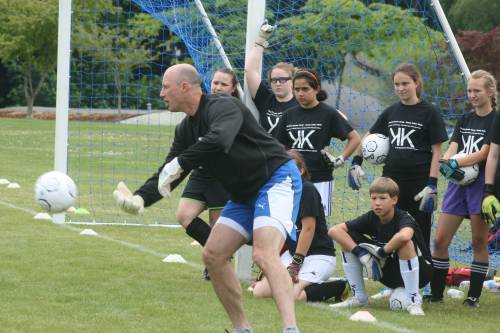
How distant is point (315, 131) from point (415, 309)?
5.43ft

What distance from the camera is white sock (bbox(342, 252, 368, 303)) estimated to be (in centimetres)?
742

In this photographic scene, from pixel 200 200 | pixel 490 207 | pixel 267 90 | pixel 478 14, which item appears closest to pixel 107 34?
pixel 267 90

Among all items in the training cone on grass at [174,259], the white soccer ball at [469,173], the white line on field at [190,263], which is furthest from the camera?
the training cone on grass at [174,259]

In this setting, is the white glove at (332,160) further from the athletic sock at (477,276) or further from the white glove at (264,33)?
the athletic sock at (477,276)

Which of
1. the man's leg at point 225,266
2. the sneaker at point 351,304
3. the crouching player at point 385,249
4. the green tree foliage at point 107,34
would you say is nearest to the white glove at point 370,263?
the crouching player at point 385,249

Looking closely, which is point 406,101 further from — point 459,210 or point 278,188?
point 278,188

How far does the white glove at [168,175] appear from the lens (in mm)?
5555

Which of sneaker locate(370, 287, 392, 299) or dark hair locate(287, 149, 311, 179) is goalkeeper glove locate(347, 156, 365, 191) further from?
sneaker locate(370, 287, 392, 299)

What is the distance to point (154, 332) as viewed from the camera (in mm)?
6164

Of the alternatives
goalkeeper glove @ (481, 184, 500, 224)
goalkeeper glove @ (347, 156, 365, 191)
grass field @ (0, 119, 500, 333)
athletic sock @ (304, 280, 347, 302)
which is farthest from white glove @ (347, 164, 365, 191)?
goalkeeper glove @ (481, 184, 500, 224)

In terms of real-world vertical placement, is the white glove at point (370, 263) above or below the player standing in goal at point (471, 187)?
below

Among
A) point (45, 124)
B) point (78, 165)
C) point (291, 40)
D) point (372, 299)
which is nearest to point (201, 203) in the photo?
point (372, 299)

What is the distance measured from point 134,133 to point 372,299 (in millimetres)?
13791

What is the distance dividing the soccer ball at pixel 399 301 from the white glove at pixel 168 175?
8.18ft
